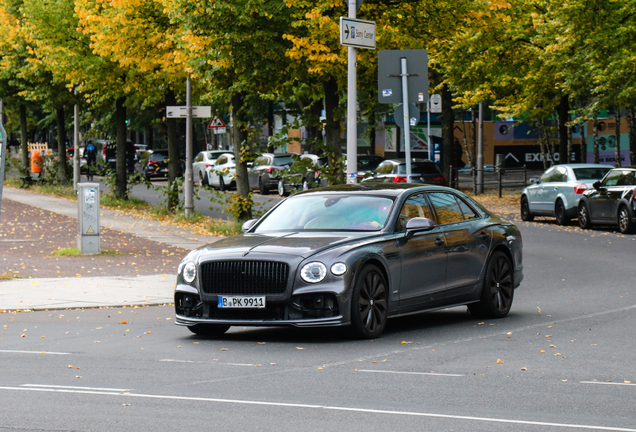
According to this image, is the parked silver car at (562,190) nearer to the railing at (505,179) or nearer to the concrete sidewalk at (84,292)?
the railing at (505,179)

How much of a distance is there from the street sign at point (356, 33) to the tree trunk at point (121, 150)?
60.2 feet

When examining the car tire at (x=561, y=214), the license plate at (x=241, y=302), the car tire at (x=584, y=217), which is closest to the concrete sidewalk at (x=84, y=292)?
the license plate at (x=241, y=302)

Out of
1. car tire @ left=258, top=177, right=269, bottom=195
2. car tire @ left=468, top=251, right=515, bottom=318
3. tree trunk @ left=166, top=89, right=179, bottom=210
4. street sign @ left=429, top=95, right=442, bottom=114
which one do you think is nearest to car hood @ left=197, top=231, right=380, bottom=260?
car tire @ left=468, top=251, right=515, bottom=318

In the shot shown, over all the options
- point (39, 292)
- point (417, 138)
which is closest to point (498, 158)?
point (417, 138)

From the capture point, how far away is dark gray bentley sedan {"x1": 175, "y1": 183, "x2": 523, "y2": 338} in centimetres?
952

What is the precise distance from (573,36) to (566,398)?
75.6 feet

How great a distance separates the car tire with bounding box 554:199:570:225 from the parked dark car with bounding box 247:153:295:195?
15.7 metres

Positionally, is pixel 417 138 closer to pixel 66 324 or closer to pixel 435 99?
pixel 435 99

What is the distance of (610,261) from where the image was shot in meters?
18.1

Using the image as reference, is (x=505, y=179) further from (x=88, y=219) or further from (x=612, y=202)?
(x=88, y=219)

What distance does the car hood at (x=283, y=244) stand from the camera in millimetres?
9664

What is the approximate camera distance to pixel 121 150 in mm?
33750

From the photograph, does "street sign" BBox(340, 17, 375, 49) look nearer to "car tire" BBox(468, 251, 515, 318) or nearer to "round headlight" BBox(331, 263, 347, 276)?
"car tire" BBox(468, 251, 515, 318)

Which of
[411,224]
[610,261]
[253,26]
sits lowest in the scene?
[610,261]
